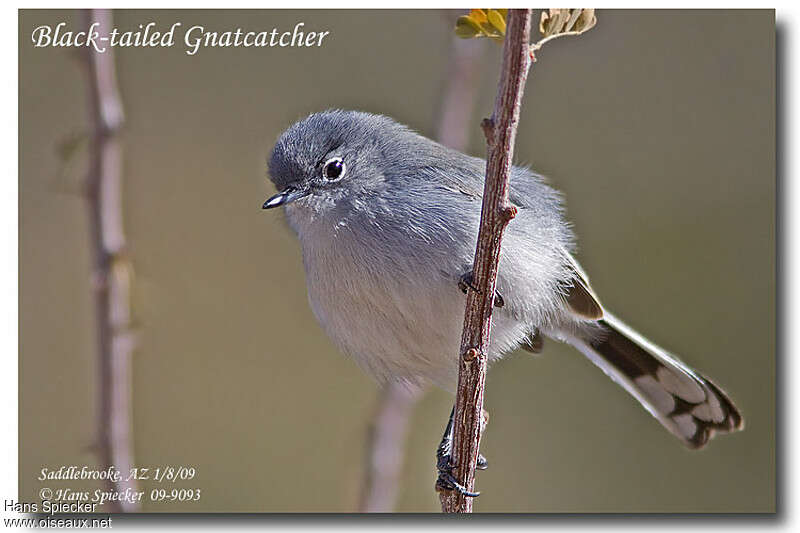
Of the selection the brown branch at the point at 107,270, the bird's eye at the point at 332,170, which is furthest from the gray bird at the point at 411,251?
the brown branch at the point at 107,270

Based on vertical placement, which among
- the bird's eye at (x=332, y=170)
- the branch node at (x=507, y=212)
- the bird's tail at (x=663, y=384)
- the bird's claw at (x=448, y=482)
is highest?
the bird's eye at (x=332, y=170)

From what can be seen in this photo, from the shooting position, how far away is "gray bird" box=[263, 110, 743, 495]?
1.92 meters

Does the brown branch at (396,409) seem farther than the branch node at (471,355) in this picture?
Yes

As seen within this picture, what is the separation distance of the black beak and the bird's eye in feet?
0.24

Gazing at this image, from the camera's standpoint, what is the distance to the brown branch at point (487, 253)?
1.40 metres

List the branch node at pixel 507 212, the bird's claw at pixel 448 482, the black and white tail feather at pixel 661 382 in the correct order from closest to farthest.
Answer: the branch node at pixel 507 212 → the bird's claw at pixel 448 482 → the black and white tail feather at pixel 661 382

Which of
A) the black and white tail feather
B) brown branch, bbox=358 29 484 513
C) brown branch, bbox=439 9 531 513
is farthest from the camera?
the black and white tail feather

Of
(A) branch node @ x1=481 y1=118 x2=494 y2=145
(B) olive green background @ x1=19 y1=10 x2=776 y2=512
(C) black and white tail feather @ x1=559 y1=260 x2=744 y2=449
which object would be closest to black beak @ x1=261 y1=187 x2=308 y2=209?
(B) olive green background @ x1=19 y1=10 x2=776 y2=512

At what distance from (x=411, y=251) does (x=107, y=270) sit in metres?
0.67

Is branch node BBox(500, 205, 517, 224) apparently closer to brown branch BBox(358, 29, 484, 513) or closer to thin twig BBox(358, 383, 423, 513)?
brown branch BBox(358, 29, 484, 513)

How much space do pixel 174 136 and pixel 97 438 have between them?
1.07 m

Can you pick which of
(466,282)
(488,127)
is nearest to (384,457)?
(466,282)

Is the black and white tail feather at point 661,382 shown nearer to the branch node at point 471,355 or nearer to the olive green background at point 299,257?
the olive green background at point 299,257

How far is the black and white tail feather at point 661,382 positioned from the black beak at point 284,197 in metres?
0.86
